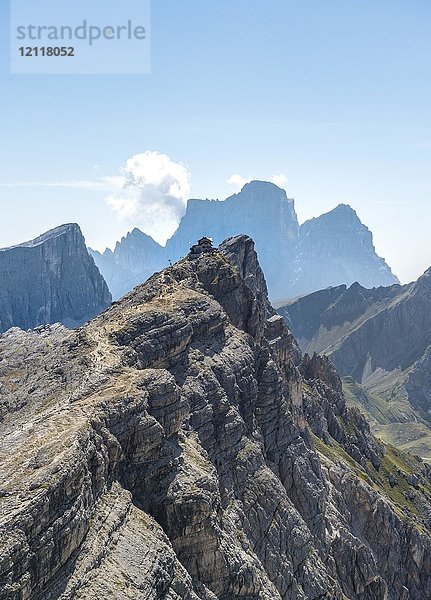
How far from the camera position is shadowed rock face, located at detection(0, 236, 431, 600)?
41562mm

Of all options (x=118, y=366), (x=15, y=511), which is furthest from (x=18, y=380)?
(x=15, y=511)

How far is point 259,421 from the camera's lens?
9594 centimetres

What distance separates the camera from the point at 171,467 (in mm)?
57688

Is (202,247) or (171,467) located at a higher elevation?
(202,247)

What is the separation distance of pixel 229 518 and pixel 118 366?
2259cm

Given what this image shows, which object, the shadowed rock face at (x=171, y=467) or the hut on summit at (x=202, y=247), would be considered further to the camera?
the hut on summit at (x=202, y=247)

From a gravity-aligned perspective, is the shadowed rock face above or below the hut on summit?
below

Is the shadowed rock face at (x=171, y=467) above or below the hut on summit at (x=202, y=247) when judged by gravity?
below

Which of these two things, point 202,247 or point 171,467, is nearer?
point 171,467

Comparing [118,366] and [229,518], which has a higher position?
[118,366]

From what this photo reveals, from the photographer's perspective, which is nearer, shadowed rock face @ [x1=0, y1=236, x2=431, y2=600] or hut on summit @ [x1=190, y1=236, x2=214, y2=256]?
shadowed rock face @ [x1=0, y1=236, x2=431, y2=600]

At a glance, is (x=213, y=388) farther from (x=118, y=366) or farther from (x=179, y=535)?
(x=179, y=535)

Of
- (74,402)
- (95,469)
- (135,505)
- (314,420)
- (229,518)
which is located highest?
(74,402)

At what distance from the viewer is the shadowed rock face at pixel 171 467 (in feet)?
136
